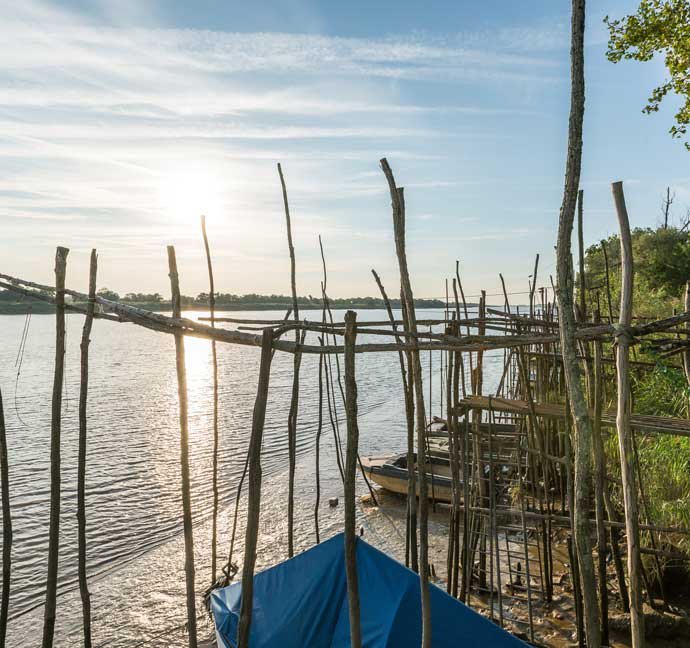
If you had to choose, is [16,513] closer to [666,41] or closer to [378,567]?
[378,567]

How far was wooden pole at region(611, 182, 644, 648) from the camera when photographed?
3.52 meters

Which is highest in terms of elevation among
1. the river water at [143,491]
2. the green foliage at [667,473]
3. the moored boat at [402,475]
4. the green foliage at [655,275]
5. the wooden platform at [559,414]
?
the green foliage at [655,275]

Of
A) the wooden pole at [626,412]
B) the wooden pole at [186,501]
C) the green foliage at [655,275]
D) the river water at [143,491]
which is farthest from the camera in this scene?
the green foliage at [655,275]

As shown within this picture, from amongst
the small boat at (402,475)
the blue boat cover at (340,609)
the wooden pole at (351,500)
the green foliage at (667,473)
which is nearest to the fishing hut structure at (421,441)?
the wooden pole at (351,500)

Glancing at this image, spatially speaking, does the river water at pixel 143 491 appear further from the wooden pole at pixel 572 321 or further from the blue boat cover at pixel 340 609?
the wooden pole at pixel 572 321

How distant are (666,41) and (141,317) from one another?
1018 cm

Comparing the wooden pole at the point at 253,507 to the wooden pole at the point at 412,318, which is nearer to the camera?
the wooden pole at the point at 253,507

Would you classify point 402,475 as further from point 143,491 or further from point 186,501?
point 186,501

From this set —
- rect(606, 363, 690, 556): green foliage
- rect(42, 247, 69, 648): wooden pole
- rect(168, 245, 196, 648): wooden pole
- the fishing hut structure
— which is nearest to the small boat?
the fishing hut structure

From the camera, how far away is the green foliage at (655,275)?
16.6 meters

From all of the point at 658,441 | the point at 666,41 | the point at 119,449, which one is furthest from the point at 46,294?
the point at 119,449

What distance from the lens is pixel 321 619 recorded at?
479cm

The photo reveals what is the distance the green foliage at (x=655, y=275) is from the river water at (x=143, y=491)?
830 centimetres

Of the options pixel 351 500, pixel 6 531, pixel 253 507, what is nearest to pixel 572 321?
pixel 351 500
